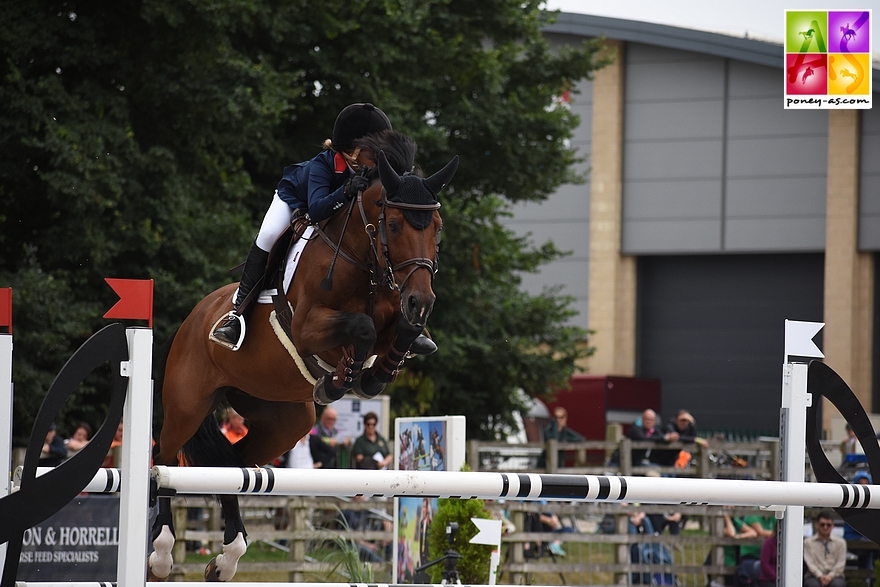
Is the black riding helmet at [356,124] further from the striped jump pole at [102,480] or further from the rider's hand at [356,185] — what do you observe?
the striped jump pole at [102,480]

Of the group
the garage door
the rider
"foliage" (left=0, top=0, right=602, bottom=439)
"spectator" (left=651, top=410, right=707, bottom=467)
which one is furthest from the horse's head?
the garage door

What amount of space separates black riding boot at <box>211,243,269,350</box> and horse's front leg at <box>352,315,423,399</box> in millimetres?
591

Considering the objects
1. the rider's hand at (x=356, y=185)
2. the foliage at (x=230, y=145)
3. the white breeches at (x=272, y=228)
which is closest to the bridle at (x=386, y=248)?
the rider's hand at (x=356, y=185)

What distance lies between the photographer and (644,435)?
487 inches

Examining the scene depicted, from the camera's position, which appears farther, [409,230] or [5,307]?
[409,230]

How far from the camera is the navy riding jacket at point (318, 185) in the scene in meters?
4.31

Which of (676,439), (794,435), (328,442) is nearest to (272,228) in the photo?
(794,435)

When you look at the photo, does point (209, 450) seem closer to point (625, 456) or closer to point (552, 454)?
point (552, 454)

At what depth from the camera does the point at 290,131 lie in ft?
47.2

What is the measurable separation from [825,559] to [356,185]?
19.8ft

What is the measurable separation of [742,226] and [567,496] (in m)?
22.1

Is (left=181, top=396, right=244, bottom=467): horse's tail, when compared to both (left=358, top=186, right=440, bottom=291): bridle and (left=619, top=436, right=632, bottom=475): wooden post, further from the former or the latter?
(left=619, top=436, right=632, bottom=475): wooden post

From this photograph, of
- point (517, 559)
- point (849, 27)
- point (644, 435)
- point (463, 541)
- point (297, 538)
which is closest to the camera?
point (463, 541)

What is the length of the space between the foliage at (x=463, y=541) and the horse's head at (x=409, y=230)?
9.05ft
